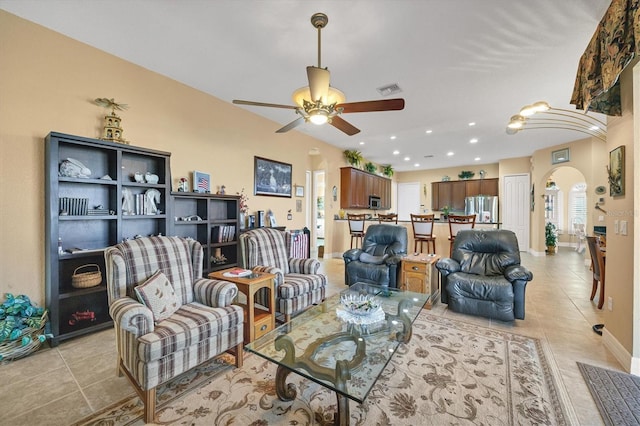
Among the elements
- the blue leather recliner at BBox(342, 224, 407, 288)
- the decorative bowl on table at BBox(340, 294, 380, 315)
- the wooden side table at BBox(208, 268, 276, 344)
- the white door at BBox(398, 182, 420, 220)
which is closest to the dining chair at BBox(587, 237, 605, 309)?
the blue leather recliner at BBox(342, 224, 407, 288)

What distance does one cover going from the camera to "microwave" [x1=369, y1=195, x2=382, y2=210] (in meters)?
8.24

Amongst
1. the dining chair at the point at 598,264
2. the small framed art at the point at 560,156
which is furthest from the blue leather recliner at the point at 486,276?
the small framed art at the point at 560,156

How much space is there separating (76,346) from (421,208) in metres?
10.3

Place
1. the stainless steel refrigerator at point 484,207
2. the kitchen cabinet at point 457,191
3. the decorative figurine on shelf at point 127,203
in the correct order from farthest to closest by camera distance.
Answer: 1. the kitchen cabinet at point 457,191
2. the stainless steel refrigerator at point 484,207
3. the decorative figurine on shelf at point 127,203

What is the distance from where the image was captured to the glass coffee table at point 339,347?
1356 mm

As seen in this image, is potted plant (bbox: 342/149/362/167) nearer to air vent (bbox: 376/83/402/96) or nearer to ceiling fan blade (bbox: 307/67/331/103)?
air vent (bbox: 376/83/402/96)

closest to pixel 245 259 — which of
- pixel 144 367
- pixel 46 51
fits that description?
pixel 144 367

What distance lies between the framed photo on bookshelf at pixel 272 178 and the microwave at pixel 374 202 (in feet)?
11.7

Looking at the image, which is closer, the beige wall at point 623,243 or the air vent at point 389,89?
the beige wall at point 623,243

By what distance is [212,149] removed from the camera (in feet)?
13.4

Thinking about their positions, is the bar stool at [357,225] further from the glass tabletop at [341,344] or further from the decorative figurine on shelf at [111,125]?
the decorative figurine on shelf at [111,125]

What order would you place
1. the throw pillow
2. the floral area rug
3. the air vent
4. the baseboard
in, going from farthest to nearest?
the air vent, the baseboard, the throw pillow, the floral area rug

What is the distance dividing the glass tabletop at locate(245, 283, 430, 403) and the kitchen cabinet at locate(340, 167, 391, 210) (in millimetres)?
4850

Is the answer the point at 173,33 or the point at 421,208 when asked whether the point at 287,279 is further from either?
the point at 421,208
